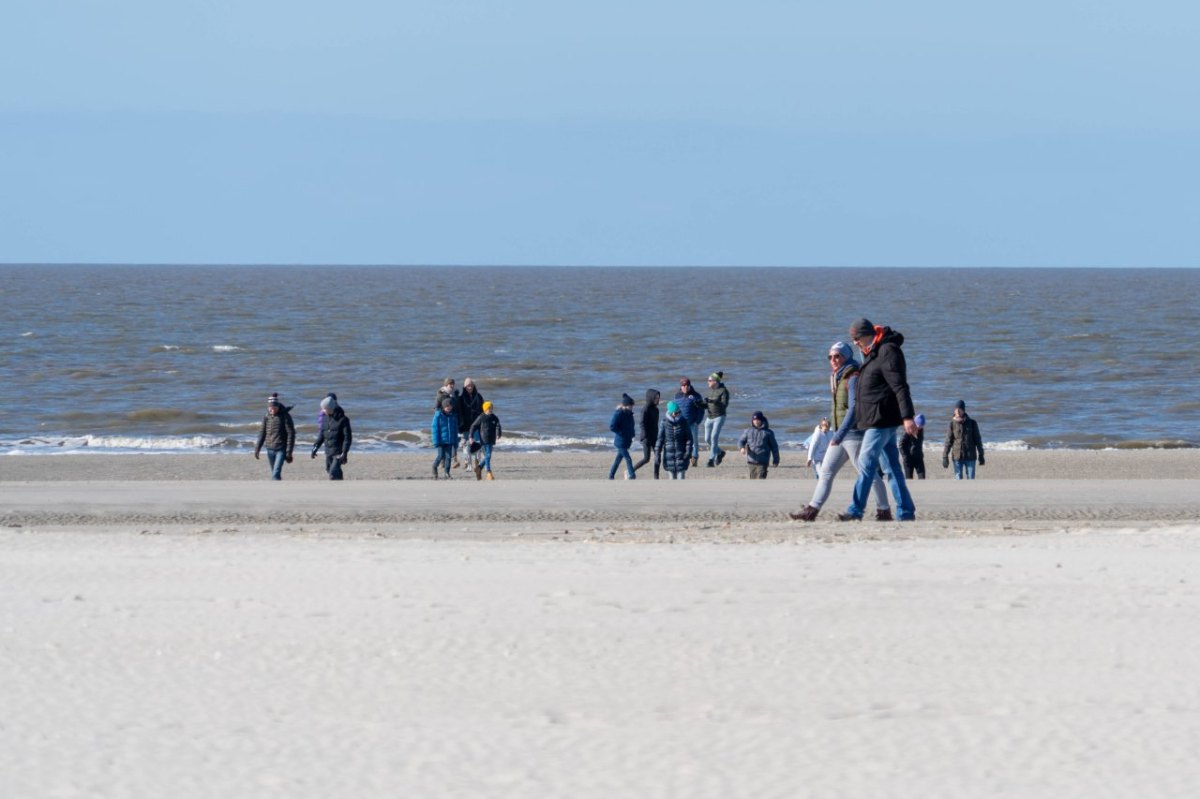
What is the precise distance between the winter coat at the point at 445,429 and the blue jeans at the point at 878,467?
32.0 feet

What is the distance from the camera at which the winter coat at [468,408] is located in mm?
21719

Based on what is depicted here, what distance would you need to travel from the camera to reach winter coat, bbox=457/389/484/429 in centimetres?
2172

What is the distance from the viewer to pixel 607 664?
22.7 feet

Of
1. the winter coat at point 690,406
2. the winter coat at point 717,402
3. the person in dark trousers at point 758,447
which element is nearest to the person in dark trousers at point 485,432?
the winter coat at point 690,406

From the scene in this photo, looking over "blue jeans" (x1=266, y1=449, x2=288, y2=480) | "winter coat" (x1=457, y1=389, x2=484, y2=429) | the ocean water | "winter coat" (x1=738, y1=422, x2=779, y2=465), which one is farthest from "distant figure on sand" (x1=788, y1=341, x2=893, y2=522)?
the ocean water

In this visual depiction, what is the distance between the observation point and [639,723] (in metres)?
6.07

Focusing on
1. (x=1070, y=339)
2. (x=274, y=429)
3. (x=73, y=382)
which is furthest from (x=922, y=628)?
(x=1070, y=339)

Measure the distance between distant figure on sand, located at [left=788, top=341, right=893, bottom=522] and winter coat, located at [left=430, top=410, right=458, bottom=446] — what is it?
31.3 ft

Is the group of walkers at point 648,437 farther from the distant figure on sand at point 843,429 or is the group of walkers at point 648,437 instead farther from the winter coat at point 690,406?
the distant figure on sand at point 843,429

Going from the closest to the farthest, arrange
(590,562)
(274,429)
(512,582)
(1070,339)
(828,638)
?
(828,638)
(512,582)
(590,562)
(274,429)
(1070,339)

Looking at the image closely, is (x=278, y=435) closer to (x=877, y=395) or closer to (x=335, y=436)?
(x=335, y=436)

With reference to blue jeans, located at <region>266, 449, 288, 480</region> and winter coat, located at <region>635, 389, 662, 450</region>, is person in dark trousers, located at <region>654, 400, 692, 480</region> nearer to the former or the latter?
winter coat, located at <region>635, 389, 662, 450</region>

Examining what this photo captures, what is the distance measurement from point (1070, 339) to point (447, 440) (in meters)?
47.7

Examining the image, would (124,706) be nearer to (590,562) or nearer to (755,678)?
(755,678)
